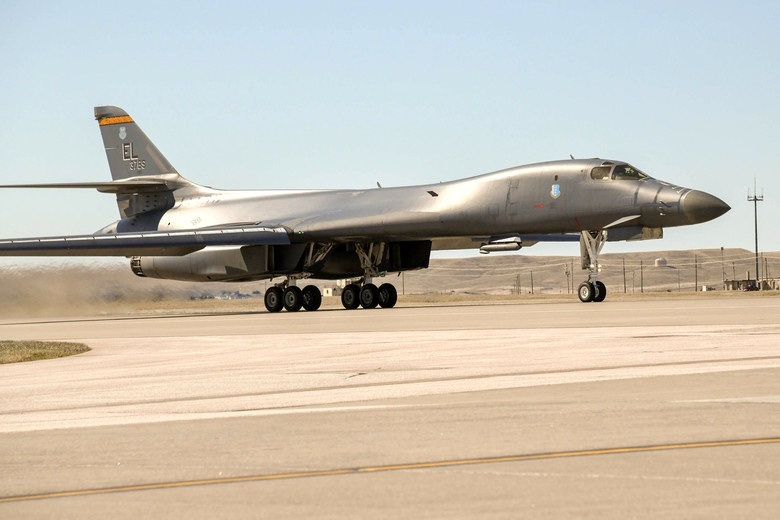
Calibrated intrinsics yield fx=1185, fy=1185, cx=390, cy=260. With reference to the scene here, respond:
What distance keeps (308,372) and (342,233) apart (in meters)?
21.5

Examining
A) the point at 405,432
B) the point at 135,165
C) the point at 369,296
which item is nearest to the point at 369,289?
the point at 369,296

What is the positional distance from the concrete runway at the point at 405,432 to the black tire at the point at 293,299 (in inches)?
756

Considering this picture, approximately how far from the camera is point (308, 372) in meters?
12.1

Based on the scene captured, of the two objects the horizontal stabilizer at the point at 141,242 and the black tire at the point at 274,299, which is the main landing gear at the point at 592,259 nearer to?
the horizontal stabilizer at the point at 141,242

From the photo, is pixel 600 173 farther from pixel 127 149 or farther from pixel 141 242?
pixel 127 149

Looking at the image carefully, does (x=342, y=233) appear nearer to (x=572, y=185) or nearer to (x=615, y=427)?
(x=572, y=185)

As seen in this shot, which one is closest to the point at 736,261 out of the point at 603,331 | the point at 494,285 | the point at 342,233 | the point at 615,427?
the point at 494,285

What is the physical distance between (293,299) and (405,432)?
89.3ft

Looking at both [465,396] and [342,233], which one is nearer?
[465,396]

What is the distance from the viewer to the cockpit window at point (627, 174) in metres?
29.2

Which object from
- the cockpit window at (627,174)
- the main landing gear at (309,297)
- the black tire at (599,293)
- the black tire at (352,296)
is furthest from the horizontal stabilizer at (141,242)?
the cockpit window at (627,174)

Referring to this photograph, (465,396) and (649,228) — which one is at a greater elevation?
(649,228)

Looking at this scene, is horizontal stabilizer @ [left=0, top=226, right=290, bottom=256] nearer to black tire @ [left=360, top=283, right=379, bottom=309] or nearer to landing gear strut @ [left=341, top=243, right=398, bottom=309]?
landing gear strut @ [left=341, top=243, right=398, bottom=309]

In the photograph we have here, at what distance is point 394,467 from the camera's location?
19.7ft
